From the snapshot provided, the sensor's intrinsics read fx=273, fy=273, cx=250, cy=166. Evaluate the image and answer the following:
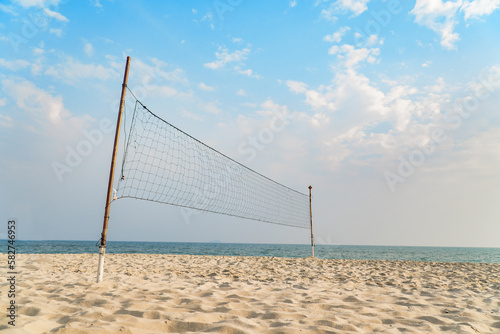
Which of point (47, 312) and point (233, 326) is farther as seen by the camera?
point (47, 312)

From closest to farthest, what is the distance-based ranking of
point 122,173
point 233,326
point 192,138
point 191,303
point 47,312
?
point 233,326
point 47,312
point 191,303
point 122,173
point 192,138

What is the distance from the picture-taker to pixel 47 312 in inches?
90.4

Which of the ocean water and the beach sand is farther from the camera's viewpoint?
the ocean water

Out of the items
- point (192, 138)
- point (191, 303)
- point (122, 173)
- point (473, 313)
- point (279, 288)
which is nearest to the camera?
point (473, 313)

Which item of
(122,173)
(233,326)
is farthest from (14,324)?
(122,173)

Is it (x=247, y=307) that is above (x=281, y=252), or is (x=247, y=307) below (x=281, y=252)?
above

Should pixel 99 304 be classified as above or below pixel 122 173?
below

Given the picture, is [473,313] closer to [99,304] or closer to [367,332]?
[367,332]

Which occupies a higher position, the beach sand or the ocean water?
the beach sand

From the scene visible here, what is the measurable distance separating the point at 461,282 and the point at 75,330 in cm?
539

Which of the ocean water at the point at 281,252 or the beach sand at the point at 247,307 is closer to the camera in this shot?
the beach sand at the point at 247,307

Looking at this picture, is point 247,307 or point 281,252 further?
point 281,252

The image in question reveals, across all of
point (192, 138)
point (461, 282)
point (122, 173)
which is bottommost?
point (461, 282)

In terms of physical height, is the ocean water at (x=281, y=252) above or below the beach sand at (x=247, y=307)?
below
